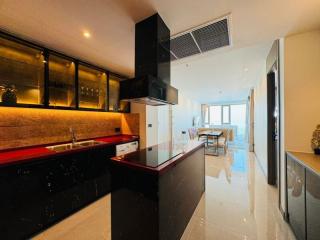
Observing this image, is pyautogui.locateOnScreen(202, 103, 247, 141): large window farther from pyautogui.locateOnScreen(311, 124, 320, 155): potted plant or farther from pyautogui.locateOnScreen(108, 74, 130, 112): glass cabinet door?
pyautogui.locateOnScreen(108, 74, 130, 112): glass cabinet door

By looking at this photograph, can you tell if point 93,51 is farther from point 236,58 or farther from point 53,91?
point 236,58

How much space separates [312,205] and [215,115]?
1012cm

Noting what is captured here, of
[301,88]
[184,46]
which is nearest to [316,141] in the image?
[301,88]

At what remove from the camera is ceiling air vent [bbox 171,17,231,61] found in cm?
165

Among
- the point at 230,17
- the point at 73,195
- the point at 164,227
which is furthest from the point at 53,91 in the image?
the point at 230,17

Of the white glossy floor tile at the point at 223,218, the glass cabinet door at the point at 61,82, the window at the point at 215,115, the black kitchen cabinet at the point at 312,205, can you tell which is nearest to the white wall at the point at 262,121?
the white glossy floor tile at the point at 223,218

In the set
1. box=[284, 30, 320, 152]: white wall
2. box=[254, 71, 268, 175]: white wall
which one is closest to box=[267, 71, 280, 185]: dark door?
box=[254, 71, 268, 175]: white wall

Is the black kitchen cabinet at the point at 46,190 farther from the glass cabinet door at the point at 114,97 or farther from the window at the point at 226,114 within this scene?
the window at the point at 226,114

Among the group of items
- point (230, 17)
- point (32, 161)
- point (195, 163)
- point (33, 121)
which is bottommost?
point (195, 163)

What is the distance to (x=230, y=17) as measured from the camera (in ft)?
4.88

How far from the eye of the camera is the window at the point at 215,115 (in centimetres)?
1059

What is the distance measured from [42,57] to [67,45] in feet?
1.29

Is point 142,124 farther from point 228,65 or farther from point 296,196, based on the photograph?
point 296,196

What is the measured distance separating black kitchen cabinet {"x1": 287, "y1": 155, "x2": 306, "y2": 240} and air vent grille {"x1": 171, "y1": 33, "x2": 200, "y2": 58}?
6.44 feet
